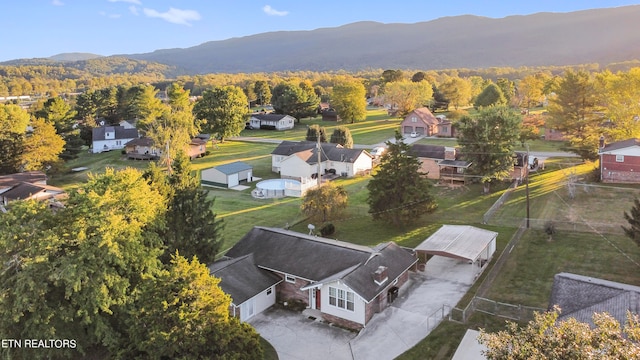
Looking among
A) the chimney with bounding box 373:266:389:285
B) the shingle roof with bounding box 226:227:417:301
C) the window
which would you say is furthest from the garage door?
the chimney with bounding box 373:266:389:285

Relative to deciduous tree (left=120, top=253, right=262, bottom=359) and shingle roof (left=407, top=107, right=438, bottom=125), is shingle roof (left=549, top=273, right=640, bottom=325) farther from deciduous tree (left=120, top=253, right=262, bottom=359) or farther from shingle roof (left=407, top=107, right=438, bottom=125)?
shingle roof (left=407, top=107, right=438, bottom=125)

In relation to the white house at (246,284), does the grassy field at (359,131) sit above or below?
above

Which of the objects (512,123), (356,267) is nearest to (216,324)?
(356,267)

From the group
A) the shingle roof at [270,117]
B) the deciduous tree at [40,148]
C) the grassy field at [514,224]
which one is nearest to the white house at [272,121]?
→ the shingle roof at [270,117]

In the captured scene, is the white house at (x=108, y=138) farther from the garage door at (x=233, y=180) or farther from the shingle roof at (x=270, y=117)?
the garage door at (x=233, y=180)

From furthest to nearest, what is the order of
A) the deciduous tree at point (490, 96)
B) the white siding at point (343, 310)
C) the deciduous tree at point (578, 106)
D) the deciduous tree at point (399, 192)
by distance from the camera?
the deciduous tree at point (490, 96) < the deciduous tree at point (578, 106) < the deciduous tree at point (399, 192) < the white siding at point (343, 310)

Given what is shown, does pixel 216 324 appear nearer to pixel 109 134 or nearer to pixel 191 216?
pixel 191 216

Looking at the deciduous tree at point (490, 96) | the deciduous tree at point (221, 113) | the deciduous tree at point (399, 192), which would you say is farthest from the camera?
the deciduous tree at point (490, 96)
